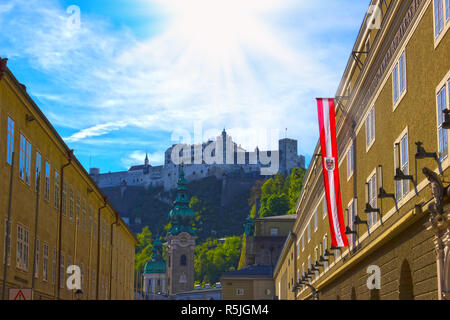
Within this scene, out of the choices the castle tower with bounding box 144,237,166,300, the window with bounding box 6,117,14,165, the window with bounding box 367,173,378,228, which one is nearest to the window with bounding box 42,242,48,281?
the window with bounding box 6,117,14,165

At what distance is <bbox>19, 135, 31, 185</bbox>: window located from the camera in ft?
84.5

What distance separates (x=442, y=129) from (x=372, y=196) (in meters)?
8.42

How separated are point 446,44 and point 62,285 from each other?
2339 centimetres

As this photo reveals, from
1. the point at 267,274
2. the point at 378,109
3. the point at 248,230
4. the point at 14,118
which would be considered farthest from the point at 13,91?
the point at 248,230

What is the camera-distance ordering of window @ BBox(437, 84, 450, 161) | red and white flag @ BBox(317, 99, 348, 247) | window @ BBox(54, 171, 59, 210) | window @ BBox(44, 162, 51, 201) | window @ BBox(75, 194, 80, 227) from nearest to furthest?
window @ BBox(437, 84, 450, 161)
red and white flag @ BBox(317, 99, 348, 247)
window @ BBox(44, 162, 51, 201)
window @ BBox(54, 171, 59, 210)
window @ BBox(75, 194, 80, 227)

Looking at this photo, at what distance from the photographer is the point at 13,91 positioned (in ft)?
79.6

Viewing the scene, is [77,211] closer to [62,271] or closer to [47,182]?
[62,271]

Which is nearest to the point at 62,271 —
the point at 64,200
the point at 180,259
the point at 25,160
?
the point at 64,200

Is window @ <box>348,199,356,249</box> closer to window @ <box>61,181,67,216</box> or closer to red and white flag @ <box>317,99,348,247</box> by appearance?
red and white flag @ <box>317,99,348,247</box>

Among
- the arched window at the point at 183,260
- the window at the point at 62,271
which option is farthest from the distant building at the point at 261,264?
the window at the point at 62,271

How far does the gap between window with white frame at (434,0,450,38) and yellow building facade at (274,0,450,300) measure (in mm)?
20

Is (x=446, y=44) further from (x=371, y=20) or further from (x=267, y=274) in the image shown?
(x=267, y=274)

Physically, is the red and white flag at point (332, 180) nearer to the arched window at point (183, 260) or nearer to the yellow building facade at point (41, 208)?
the yellow building facade at point (41, 208)

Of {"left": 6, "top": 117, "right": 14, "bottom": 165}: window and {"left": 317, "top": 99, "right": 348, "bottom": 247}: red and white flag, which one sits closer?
{"left": 6, "top": 117, "right": 14, "bottom": 165}: window
